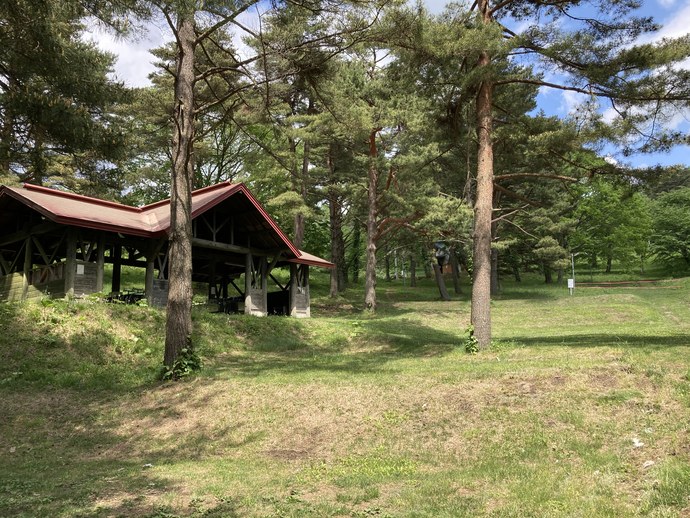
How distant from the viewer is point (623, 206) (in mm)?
45281

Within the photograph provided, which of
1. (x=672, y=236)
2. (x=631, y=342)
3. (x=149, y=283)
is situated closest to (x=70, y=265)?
(x=149, y=283)

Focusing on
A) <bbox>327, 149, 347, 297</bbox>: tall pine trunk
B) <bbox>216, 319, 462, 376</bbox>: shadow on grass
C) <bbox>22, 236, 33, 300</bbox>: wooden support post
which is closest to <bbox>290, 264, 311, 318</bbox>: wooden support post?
<bbox>216, 319, 462, 376</bbox>: shadow on grass

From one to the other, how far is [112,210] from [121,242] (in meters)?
2.04

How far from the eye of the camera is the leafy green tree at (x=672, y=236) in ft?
167

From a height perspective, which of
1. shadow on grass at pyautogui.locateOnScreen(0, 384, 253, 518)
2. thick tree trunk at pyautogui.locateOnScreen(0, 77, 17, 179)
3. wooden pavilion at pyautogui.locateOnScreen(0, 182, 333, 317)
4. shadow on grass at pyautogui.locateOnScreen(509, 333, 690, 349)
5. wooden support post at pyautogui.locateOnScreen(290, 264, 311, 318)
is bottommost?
shadow on grass at pyautogui.locateOnScreen(0, 384, 253, 518)

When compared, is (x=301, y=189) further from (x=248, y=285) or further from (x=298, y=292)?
(x=248, y=285)

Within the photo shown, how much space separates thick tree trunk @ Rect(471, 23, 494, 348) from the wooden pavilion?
374 inches

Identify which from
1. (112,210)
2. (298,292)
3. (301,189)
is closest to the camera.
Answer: (112,210)

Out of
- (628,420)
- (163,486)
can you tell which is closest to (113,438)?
(163,486)

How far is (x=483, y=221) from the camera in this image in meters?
12.4

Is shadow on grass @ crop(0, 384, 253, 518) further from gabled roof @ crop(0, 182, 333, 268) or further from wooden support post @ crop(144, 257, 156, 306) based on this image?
wooden support post @ crop(144, 257, 156, 306)

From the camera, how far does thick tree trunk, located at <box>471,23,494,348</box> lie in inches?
481

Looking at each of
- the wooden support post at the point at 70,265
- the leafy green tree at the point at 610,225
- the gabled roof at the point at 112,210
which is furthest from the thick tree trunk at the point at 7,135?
the leafy green tree at the point at 610,225

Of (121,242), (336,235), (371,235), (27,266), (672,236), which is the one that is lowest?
(27,266)
